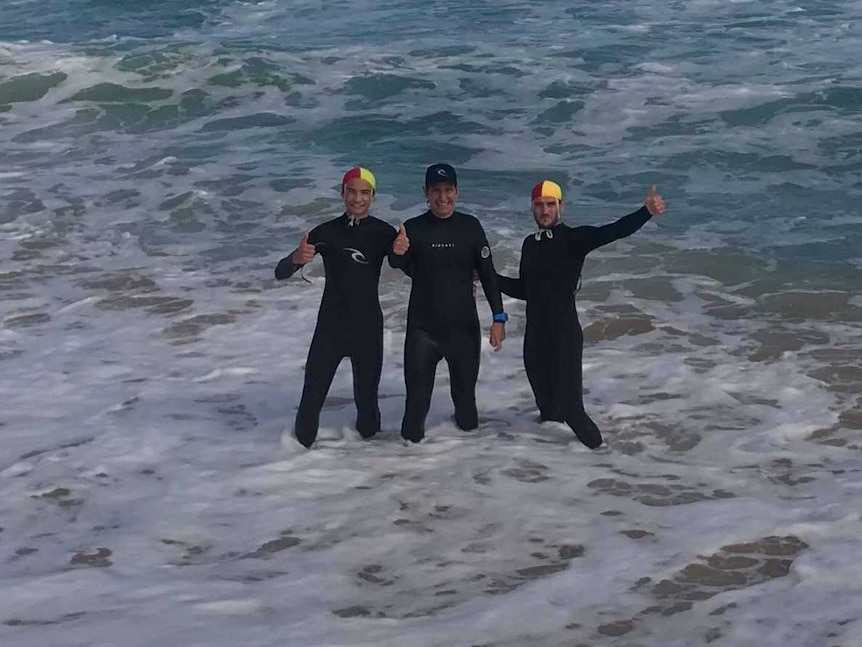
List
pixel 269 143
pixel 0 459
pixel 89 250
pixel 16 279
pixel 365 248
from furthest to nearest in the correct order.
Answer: pixel 269 143, pixel 89 250, pixel 16 279, pixel 0 459, pixel 365 248

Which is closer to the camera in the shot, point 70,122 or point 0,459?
point 0,459

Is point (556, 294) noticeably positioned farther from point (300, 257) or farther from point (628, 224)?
point (300, 257)

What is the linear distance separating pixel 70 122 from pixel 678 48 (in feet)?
41.1

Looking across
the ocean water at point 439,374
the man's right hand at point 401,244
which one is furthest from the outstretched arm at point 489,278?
the ocean water at point 439,374

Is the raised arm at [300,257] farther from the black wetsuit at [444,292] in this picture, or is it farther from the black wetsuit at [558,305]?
the black wetsuit at [558,305]

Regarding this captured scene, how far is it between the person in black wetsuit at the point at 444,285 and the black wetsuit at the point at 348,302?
0.19 metres

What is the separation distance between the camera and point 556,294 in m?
7.48

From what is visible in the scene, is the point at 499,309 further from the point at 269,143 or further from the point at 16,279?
the point at 269,143

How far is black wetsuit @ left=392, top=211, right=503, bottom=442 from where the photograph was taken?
7.39 metres

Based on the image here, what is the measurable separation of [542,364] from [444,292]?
0.85 meters

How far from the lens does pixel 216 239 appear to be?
47.7 ft

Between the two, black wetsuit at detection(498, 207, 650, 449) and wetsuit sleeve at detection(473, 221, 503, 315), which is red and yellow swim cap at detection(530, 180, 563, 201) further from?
wetsuit sleeve at detection(473, 221, 503, 315)

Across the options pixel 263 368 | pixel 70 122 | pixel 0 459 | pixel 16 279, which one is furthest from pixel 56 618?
pixel 70 122

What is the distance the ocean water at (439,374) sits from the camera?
5.79 metres
